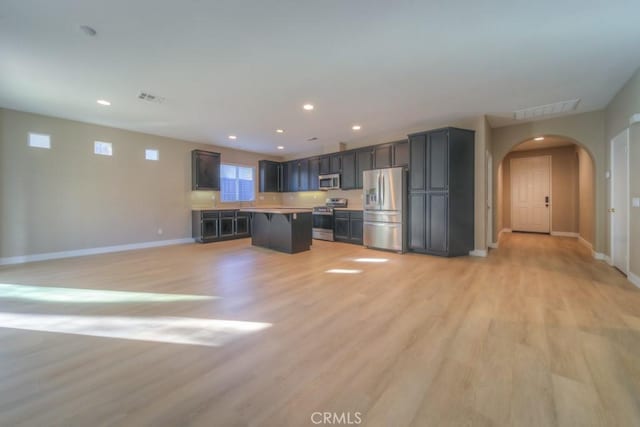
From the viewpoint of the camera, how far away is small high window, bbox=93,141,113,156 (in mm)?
5633

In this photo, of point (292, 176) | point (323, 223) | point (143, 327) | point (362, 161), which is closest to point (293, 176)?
point (292, 176)

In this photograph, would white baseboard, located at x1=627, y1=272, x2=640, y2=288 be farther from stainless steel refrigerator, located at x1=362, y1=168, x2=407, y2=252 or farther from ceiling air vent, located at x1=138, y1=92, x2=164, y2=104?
ceiling air vent, located at x1=138, y1=92, x2=164, y2=104

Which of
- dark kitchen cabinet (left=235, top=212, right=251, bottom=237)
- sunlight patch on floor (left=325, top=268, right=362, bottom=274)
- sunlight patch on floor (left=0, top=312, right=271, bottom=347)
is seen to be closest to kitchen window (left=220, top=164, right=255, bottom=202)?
dark kitchen cabinet (left=235, top=212, right=251, bottom=237)

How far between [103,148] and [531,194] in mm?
11691

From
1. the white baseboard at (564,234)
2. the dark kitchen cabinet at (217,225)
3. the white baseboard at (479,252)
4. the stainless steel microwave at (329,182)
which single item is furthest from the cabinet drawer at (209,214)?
the white baseboard at (564,234)

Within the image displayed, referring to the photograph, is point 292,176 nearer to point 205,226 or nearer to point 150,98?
point 205,226

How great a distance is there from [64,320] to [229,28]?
3.15 m

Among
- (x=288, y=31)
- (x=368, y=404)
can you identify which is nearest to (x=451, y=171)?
(x=288, y=31)

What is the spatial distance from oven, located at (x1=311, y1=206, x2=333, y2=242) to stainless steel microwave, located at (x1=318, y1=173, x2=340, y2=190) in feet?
2.03

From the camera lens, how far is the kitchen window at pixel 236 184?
7.94 meters

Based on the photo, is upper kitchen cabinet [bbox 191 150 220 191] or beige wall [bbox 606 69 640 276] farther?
upper kitchen cabinet [bbox 191 150 220 191]

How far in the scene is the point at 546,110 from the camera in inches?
185

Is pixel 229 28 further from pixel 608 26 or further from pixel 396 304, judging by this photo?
pixel 608 26

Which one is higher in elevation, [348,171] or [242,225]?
[348,171]
